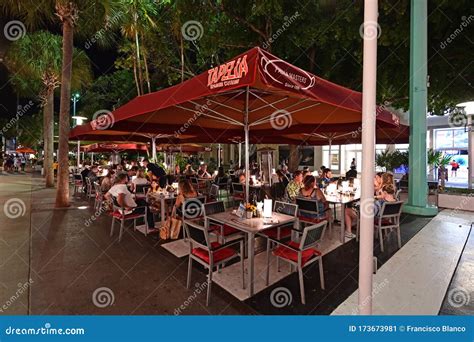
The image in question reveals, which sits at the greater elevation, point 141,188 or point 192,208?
point 141,188

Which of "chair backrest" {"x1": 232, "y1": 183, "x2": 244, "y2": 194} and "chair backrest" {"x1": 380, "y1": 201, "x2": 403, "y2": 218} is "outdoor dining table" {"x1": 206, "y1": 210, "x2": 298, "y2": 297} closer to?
"chair backrest" {"x1": 380, "y1": 201, "x2": 403, "y2": 218}

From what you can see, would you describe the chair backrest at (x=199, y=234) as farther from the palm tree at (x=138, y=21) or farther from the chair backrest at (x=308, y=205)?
the palm tree at (x=138, y=21)

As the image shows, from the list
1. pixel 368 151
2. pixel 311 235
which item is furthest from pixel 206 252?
pixel 368 151

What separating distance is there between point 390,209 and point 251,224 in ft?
9.70

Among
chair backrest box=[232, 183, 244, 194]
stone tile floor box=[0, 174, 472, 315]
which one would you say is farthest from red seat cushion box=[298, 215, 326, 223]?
chair backrest box=[232, 183, 244, 194]

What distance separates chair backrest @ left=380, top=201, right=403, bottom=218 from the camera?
4.82m

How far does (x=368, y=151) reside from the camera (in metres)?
2.00

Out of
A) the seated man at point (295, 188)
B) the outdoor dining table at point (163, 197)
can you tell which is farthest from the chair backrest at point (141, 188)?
the seated man at point (295, 188)

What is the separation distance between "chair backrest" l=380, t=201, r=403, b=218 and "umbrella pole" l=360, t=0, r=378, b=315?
10.5 ft

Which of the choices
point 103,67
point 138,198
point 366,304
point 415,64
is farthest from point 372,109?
point 103,67

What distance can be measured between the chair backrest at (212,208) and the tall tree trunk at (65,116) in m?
6.51

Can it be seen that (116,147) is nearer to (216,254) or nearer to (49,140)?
(49,140)
